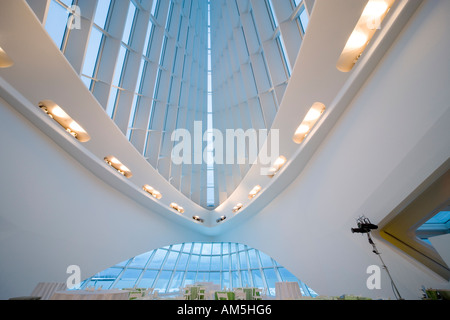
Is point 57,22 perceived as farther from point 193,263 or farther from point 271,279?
point 193,263

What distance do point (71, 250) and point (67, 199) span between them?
2131 mm

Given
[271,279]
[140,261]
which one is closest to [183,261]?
[140,261]

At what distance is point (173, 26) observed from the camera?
39.7ft

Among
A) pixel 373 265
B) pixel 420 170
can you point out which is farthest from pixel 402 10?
pixel 373 265

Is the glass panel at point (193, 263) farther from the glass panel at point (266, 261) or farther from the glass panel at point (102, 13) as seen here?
the glass panel at point (102, 13)

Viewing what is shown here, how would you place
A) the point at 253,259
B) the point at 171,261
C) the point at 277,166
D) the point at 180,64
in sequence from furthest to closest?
the point at 171,261 → the point at 253,259 → the point at 180,64 → the point at 277,166

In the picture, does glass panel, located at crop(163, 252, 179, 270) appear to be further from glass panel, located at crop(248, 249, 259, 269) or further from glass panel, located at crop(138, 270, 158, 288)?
glass panel, located at crop(248, 249, 259, 269)

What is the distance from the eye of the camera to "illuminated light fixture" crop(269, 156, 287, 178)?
8414 mm

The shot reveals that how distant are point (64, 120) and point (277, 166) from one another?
792cm

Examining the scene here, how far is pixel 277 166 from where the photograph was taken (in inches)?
353

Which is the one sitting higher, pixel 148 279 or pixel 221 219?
pixel 221 219

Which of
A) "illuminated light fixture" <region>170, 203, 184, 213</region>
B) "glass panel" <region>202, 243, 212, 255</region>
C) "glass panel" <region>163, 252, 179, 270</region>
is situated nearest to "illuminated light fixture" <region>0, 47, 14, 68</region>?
"illuminated light fixture" <region>170, 203, 184, 213</region>

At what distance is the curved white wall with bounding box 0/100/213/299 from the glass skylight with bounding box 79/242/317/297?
436 cm
